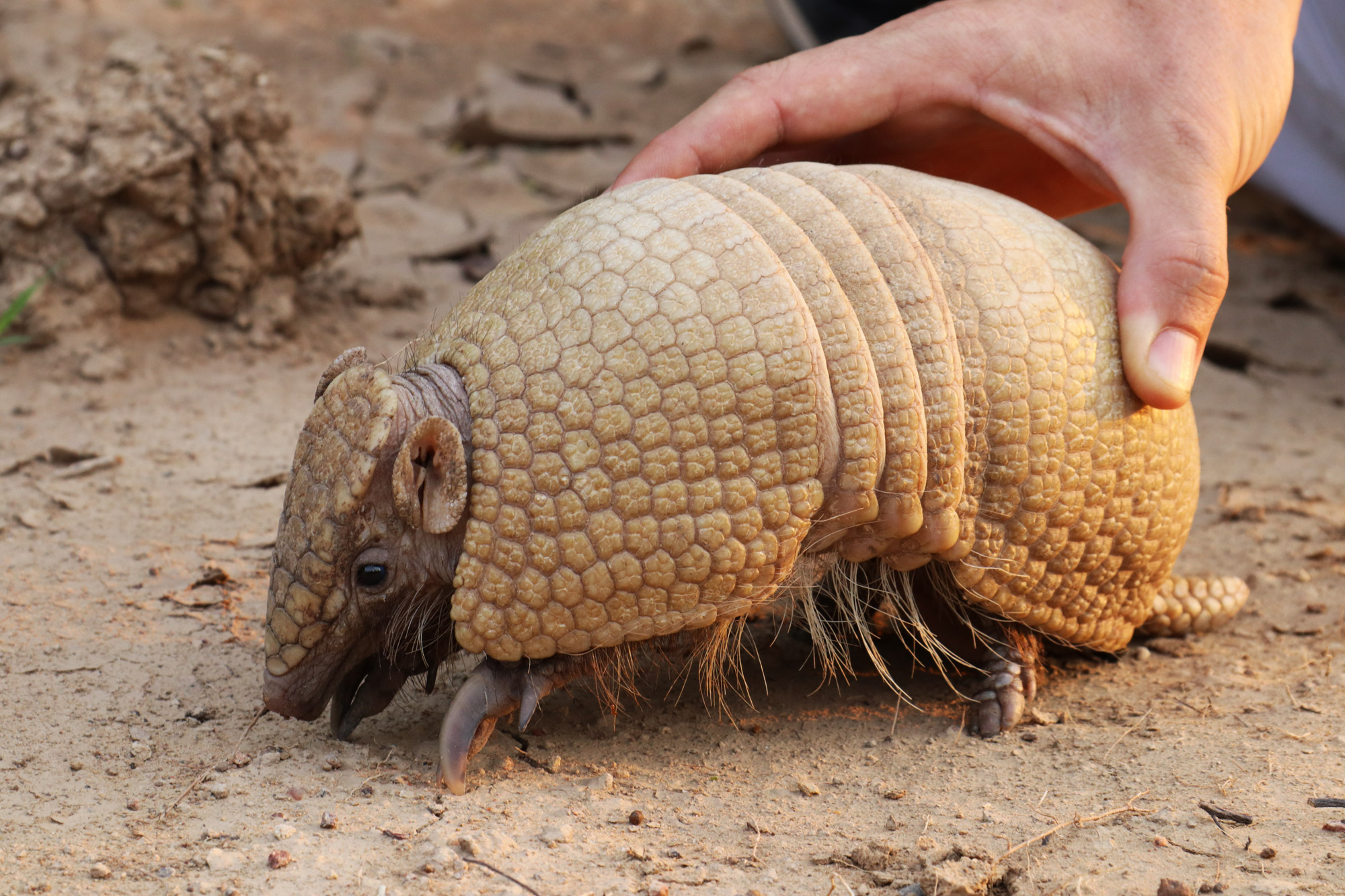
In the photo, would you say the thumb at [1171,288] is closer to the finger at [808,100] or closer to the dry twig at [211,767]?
the finger at [808,100]

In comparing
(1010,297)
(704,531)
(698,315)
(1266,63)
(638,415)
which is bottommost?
(704,531)

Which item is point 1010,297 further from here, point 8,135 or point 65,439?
point 8,135

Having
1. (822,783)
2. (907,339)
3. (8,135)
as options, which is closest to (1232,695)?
(822,783)

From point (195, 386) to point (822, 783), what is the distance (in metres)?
3.51

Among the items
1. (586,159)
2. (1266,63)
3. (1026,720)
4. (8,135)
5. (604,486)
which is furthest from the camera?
(586,159)

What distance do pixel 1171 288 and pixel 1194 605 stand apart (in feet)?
3.98

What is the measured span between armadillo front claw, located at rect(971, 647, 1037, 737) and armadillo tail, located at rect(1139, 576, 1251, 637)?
61cm

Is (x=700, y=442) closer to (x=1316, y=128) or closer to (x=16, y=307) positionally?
(x=16, y=307)

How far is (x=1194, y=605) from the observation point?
3.73 metres

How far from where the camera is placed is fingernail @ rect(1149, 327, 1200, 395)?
294 cm

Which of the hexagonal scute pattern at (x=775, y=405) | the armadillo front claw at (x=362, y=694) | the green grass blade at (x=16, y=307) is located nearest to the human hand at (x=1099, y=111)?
the hexagonal scute pattern at (x=775, y=405)

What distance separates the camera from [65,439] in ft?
15.1

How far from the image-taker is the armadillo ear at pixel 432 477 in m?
2.58

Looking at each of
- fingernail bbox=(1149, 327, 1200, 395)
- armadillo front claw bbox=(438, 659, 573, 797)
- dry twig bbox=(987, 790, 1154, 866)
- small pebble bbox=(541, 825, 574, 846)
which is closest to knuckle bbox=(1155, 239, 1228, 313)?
fingernail bbox=(1149, 327, 1200, 395)
